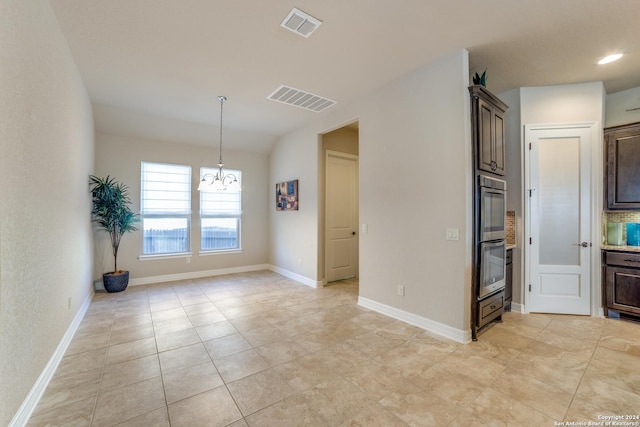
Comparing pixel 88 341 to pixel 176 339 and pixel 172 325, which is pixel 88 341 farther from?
pixel 176 339

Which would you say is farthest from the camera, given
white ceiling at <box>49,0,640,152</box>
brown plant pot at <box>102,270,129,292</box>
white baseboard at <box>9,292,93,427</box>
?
brown plant pot at <box>102,270,129,292</box>

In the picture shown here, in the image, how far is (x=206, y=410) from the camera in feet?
5.95

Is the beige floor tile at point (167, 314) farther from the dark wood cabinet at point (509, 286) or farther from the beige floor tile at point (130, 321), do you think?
the dark wood cabinet at point (509, 286)

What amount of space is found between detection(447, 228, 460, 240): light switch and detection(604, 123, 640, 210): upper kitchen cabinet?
239 cm

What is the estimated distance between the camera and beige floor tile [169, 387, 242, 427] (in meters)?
1.71

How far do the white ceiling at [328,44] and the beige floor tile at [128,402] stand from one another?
3.02 m

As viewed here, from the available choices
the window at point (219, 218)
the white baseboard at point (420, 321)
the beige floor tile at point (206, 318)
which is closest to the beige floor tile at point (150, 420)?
the beige floor tile at point (206, 318)

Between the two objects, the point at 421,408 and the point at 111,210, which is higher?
the point at 111,210

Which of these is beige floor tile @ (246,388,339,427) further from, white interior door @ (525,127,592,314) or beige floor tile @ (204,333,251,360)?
white interior door @ (525,127,592,314)

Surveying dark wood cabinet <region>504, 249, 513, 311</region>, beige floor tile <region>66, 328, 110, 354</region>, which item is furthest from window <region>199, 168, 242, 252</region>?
dark wood cabinet <region>504, 249, 513, 311</region>

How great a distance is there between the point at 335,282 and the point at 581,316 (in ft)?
11.7

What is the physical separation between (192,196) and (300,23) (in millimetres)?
4373

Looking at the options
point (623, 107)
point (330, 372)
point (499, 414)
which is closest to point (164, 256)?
point (330, 372)

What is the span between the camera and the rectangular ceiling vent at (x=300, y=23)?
Result: 2.27 meters
